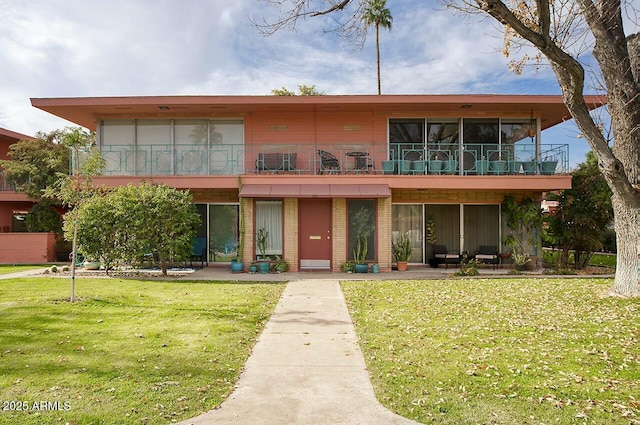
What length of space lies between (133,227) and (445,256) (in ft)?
34.8

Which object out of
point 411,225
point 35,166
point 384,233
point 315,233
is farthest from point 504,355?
point 35,166

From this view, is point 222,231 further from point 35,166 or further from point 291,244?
point 35,166

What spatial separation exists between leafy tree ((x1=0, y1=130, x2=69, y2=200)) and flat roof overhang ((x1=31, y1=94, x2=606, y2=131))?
18.1ft

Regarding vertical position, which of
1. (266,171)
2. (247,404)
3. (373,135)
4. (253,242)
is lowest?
(247,404)

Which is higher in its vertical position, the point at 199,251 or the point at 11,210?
the point at 11,210

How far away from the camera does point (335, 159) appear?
1612cm

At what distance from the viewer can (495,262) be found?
16188 millimetres

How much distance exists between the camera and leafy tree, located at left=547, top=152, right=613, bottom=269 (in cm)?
1494

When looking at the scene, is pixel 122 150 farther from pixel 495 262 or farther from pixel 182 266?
pixel 495 262

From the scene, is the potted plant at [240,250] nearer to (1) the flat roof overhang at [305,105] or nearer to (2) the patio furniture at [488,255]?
(1) the flat roof overhang at [305,105]

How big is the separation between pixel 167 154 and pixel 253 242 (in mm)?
4754

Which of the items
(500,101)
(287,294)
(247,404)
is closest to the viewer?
(247,404)

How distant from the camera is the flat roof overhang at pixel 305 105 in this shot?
15352 millimetres

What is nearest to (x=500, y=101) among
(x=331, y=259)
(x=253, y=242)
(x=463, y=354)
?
(x=331, y=259)
